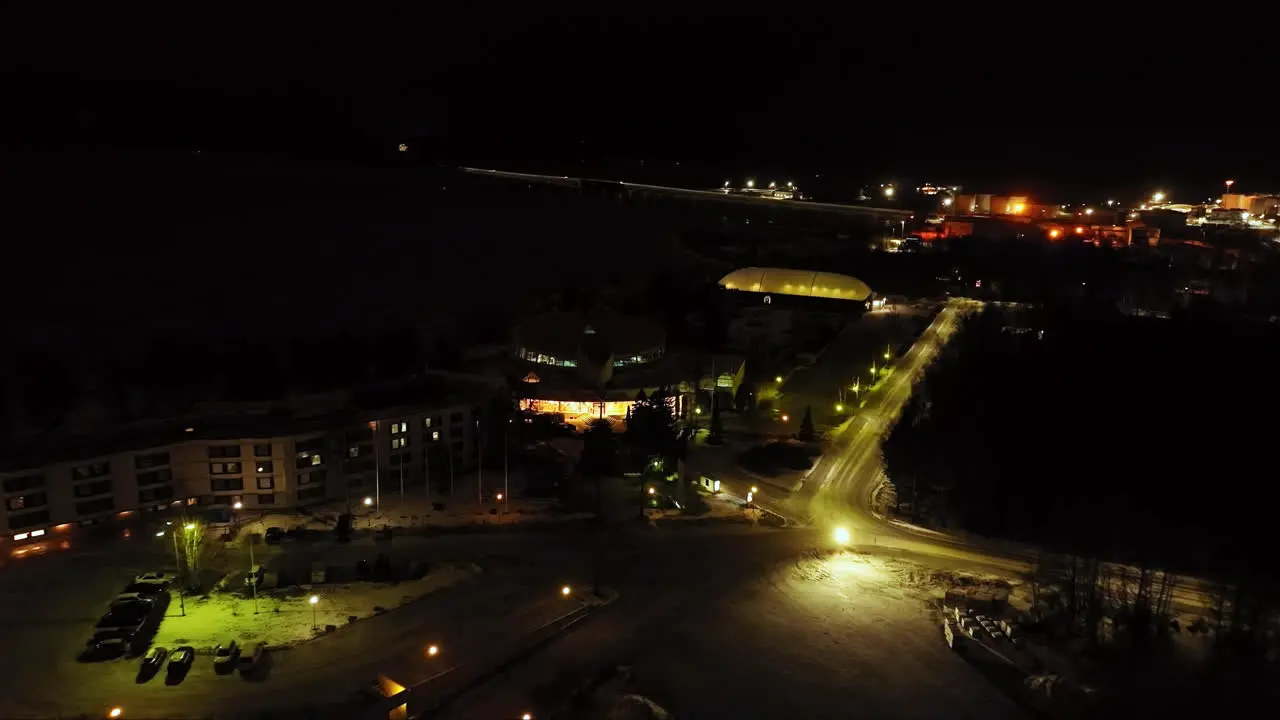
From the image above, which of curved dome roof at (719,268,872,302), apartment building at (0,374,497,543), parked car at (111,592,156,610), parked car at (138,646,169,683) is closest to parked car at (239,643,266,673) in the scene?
parked car at (138,646,169,683)

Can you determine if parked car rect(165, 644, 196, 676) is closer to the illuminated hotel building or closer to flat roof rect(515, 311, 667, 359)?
the illuminated hotel building

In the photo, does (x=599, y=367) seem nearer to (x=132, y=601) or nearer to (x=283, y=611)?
(x=283, y=611)

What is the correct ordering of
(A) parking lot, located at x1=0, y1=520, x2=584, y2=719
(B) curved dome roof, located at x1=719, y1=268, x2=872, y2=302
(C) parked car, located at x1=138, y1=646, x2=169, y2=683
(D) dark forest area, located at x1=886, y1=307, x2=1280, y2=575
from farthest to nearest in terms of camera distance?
(B) curved dome roof, located at x1=719, y1=268, x2=872, y2=302 < (D) dark forest area, located at x1=886, y1=307, x2=1280, y2=575 < (C) parked car, located at x1=138, y1=646, x2=169, y2=683 < (A) parking lot, located at x1=0, y1=520, x2=584, y2=719

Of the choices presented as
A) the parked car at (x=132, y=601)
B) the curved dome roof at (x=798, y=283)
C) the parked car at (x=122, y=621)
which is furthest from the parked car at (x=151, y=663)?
the curved dome roof at (x=798, y=283)

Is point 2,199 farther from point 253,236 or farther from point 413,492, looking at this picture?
point 413,492

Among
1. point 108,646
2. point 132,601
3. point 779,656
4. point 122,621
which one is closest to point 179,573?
point 132,601

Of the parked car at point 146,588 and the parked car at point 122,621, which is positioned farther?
the parked car at point 146,588

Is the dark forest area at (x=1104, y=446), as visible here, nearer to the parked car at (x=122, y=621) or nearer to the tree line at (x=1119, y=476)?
the tree line at (x=1119, y=476)
